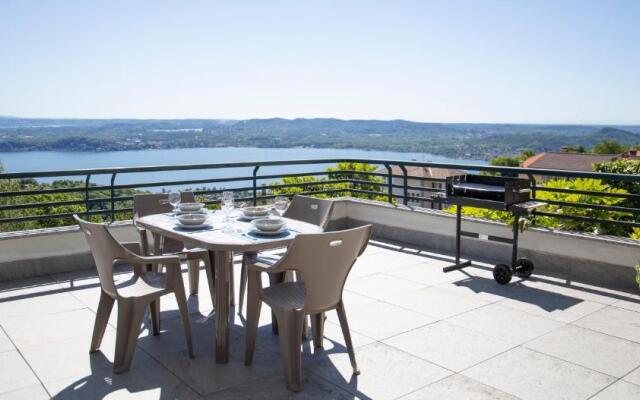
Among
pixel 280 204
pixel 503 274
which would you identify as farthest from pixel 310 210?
pixel 503 274

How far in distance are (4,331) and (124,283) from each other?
107 cm

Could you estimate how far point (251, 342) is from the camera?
3.05 meters

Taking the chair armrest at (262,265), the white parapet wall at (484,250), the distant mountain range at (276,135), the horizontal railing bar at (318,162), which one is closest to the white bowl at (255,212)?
the chair armrest at (262,265)

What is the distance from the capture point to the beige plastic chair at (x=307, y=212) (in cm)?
392

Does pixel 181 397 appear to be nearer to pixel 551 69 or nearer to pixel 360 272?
pixel 360 272

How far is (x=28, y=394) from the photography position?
2.73 meters

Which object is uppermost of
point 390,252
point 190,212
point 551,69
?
point 551,69

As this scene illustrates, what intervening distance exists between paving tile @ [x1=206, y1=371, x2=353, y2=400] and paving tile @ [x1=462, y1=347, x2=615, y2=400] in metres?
0.75

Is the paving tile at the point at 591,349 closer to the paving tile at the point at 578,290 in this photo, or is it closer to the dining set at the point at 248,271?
the paving tile at the point at 578,290

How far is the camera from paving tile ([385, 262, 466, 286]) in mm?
4855

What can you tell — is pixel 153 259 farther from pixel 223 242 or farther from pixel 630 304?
pixel 630 304

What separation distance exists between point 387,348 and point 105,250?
1733mm

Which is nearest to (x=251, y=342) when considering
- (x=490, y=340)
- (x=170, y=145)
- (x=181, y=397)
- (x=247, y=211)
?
(x=181, y=397)

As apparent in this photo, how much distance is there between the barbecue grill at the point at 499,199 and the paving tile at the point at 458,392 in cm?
203
